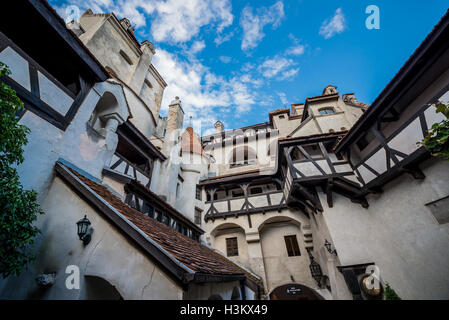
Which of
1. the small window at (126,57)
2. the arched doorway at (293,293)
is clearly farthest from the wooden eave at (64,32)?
the arched doorway at (293,293)

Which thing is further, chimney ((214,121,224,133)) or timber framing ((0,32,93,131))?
chimney ((214,121,224,133))

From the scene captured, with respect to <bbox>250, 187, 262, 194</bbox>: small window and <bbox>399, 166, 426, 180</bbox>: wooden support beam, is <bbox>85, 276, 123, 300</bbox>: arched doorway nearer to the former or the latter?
<bbox>399, 166, 426, 180</bbox>: wooden support beam

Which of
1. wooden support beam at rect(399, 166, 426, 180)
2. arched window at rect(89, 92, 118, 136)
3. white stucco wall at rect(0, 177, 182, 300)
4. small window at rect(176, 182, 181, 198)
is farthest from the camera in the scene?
small window at rect(176, 182, 181, 198)

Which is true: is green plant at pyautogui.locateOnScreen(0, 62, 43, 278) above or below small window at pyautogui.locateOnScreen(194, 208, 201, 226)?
below

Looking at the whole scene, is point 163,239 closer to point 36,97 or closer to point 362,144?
point 36,97

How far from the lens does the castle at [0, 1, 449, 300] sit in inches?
135

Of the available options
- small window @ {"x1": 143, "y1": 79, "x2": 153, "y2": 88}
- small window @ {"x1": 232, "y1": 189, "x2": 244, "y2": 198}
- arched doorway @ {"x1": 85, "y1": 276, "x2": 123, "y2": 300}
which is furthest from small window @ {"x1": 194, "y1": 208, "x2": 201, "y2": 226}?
small window @ {"x1": 143, "y1": 79, "x2": 153, "y2": 88}

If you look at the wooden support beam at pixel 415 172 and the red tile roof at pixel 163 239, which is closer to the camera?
the red tile roof at pixel 163 239

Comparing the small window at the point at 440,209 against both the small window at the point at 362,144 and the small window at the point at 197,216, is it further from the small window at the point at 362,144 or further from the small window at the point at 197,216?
the small window at the point at 197,216

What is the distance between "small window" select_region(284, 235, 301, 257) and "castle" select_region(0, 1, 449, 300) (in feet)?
0.33

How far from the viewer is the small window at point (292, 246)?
1338 cm

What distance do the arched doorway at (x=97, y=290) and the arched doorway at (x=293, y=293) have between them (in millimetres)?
11691

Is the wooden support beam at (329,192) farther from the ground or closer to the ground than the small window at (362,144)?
closer to the ground
